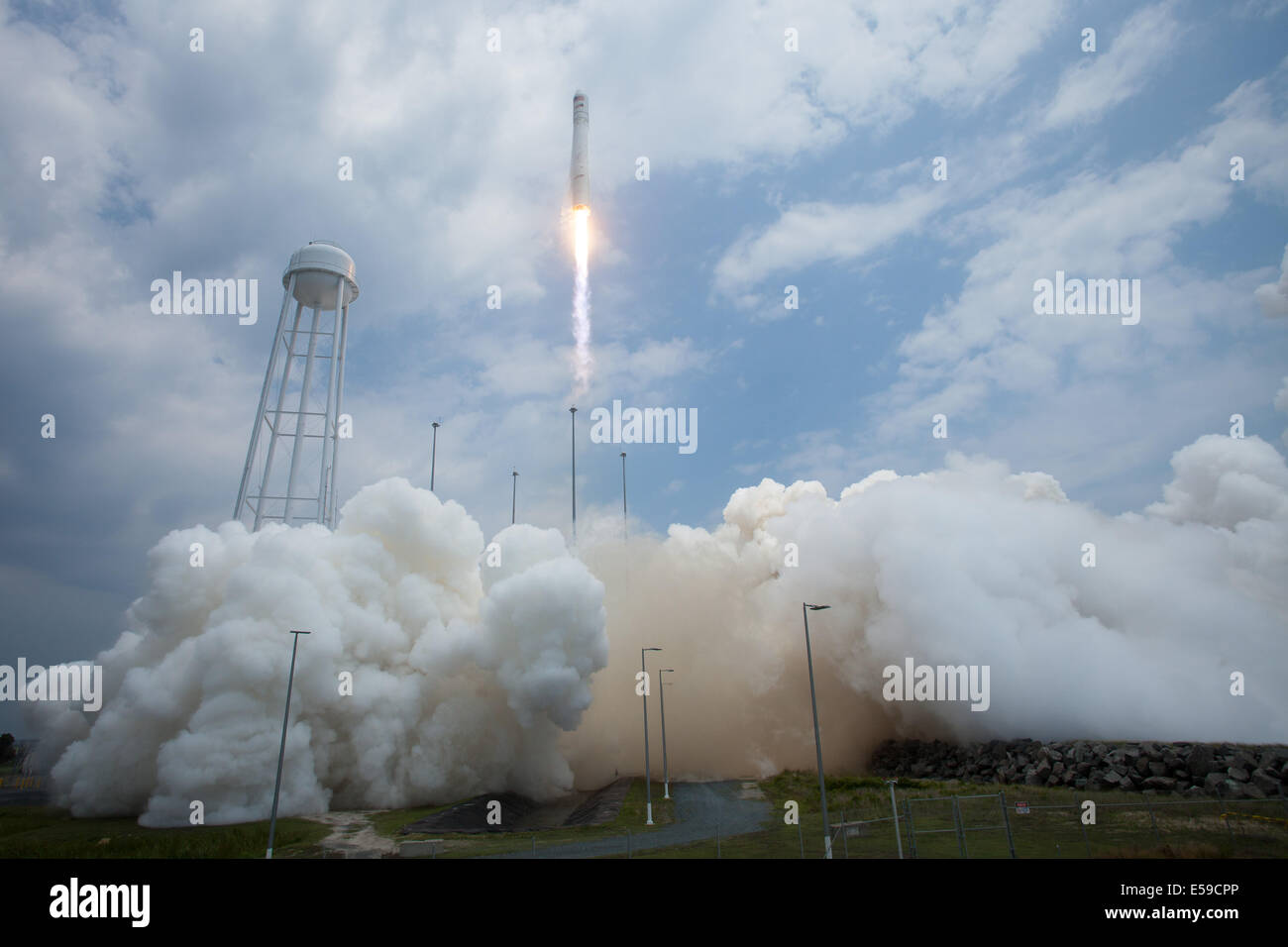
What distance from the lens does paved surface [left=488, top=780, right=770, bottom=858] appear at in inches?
1207

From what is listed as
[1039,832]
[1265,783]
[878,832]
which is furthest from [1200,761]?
[878,832]

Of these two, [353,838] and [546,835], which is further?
[546,835]

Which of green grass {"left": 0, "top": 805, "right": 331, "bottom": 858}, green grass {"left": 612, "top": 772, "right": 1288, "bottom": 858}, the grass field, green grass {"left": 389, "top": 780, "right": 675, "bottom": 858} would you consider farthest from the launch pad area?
green grass {"left": 612, "top": 772, "right": 1288, "bottom": 858}

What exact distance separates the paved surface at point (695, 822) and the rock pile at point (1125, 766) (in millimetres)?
13821

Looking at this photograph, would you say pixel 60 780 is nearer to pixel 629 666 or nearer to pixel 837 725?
pixel 629 666

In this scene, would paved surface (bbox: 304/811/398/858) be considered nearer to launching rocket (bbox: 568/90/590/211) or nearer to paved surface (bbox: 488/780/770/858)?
paved surface (bbox: 488/780/770/858)

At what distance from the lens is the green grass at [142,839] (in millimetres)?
30719

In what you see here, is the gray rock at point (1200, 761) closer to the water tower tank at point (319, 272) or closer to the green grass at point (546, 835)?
the green grass at point (546, 835)

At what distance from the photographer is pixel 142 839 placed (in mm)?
33469

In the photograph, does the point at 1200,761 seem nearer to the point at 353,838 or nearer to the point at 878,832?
the point at 878,832

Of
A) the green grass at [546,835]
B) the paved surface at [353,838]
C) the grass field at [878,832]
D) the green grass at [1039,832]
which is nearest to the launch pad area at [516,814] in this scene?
the green grass at [546,835]

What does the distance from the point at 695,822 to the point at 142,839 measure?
84.3ft
